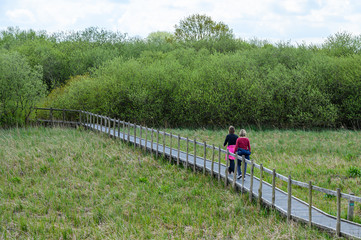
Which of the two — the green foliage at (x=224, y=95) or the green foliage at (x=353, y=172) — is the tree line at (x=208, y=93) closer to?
the green foliage at (x=224, y=95)

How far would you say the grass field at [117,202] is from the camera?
10148 millimetres

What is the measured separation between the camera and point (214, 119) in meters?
33.3

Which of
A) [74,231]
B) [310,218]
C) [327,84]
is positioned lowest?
[74,231]

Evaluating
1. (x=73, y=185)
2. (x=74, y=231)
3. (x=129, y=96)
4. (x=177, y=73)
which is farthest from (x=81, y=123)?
(x=74, y=231)

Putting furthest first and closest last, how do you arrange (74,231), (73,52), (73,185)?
1. (73,52)
2. (73,185)
3. (74,231)

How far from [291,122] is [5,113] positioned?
77.7 ft

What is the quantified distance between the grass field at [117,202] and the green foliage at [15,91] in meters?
11.8

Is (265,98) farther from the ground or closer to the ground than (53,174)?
farther from the ground

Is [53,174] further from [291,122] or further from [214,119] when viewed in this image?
[291,122]

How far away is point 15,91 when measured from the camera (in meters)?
30.4

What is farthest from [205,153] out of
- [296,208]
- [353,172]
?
[353,172]

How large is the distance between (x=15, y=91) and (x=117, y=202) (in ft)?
69.9

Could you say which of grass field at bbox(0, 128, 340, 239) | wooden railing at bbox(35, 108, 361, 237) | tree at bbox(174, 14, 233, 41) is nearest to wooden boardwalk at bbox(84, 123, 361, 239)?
wooden railing at bbox(35, 108, 361, 237)

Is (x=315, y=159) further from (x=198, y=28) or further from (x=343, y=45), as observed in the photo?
(x=198, y=28)
